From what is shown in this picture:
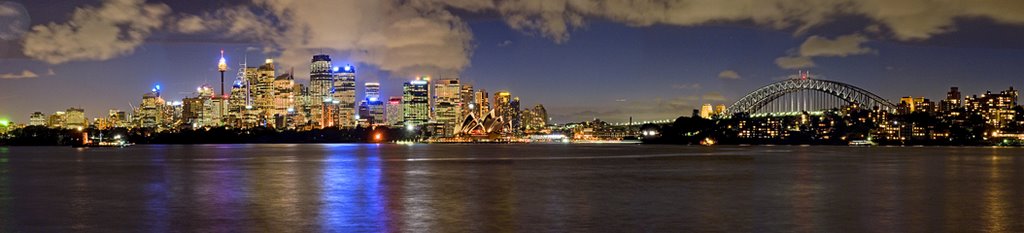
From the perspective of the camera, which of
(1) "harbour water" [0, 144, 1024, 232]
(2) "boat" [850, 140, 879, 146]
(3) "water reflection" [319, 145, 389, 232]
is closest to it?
(1) "harbour water" [0, 144, 1024, 232]

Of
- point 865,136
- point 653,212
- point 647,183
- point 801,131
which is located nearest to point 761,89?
point 801,131

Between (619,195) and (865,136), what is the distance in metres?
150

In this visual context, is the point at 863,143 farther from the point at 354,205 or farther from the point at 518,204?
the point at 354,205

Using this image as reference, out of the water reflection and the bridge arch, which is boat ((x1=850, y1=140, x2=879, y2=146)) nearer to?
the bridge arch

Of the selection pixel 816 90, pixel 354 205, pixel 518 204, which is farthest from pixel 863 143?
pixel 354 205

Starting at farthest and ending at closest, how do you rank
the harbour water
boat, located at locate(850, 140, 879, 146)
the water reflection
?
boat, located at locate(850, 140, 879, 146) → the water reflection → the harbour water

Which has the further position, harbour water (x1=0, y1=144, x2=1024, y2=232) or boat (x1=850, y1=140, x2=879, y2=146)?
boat (x1=850, y1=140, x2=879, y2=146)

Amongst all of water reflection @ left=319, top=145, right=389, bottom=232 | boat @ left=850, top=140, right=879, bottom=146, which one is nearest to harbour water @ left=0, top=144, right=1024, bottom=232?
water reflection @ left=319, top=145, right=389, bottom=232

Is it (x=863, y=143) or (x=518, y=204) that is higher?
(x=863, y=143)

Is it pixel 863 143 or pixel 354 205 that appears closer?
pixel 354 205

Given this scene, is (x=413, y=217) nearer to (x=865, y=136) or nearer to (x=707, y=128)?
(x=865, y=136)

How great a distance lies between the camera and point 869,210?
79.9 ft

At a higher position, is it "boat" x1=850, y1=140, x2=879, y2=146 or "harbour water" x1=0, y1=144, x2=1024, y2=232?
"boat" x1=850, y1=140, x2=879, y2=146

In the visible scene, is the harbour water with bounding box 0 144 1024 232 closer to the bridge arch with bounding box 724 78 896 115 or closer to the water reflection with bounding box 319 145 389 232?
the water reflection with bounding box 319 145 389 232
